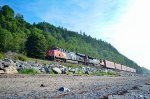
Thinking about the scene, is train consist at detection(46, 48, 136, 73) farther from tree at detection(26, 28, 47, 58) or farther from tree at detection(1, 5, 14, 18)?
tree at detection(1, 5, 14, 18)

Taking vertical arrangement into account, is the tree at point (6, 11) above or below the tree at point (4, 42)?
above

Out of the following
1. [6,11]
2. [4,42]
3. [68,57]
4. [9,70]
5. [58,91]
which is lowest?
[58,91]

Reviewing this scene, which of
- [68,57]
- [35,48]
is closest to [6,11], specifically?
[68,57]

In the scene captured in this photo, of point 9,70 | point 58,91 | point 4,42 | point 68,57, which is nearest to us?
point 58,91

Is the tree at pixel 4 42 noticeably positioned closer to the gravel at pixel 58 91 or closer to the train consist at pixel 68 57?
the train consist at pixel 68 57

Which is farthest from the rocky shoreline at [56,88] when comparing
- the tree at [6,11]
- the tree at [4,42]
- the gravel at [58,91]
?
the tree at [6,11]

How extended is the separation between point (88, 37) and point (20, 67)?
16846 centimetres

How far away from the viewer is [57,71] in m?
26.6

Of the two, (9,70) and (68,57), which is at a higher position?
(68,57)

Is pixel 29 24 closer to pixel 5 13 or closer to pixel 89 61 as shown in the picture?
pixel 5 13

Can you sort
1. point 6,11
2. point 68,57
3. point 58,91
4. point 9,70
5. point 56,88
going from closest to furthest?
point 58,91, point 56,88, point 9,70, point 68,57, point 6,11

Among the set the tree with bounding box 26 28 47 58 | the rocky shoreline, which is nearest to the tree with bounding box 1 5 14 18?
the tree with bounding box 26 28 47 58

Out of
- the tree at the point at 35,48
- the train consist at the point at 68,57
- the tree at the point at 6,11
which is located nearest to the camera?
the tree at the point at 35,48

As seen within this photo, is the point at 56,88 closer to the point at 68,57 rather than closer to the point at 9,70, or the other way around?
the point at 9,70
